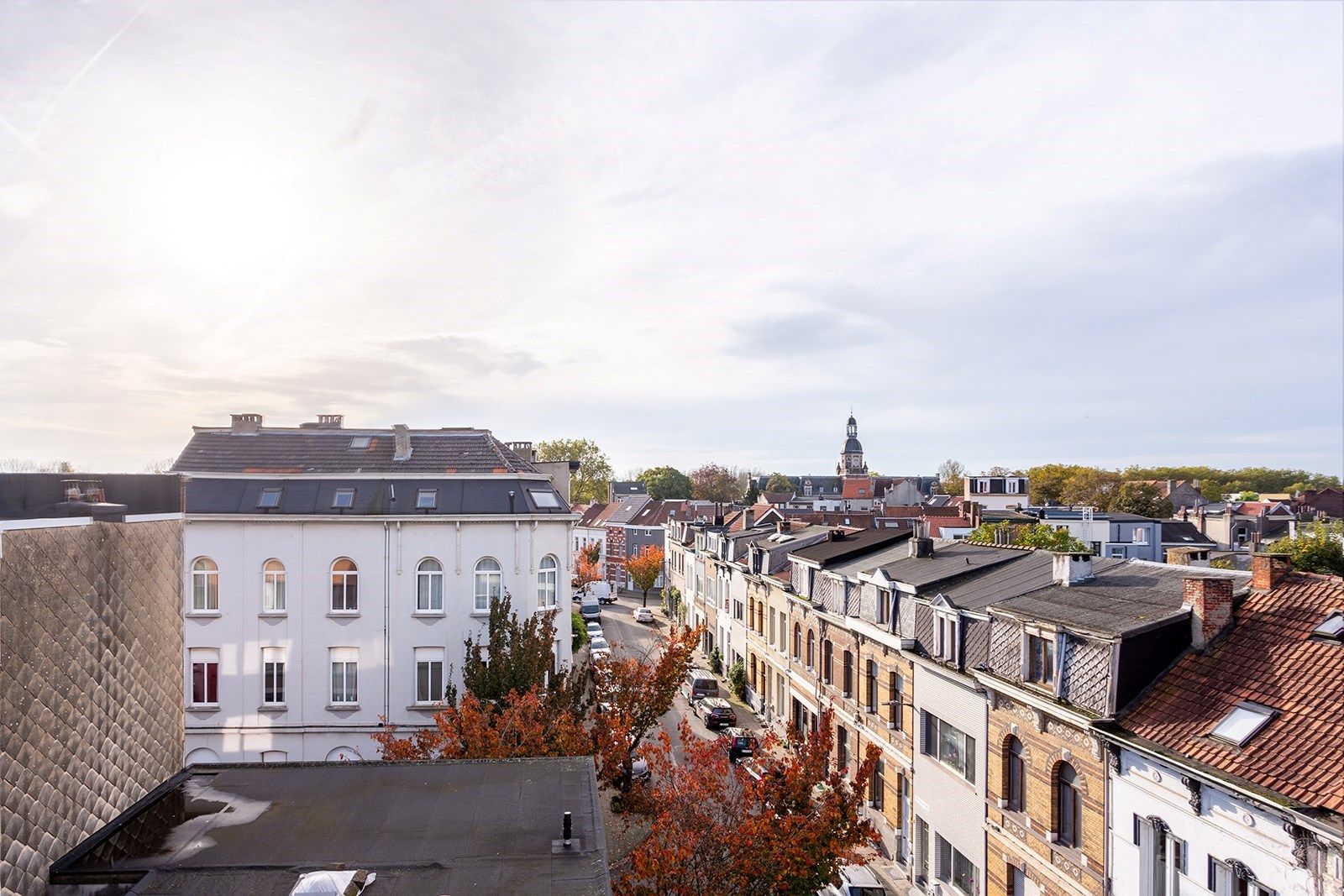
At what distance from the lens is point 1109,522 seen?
183ft

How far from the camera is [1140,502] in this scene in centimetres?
6906

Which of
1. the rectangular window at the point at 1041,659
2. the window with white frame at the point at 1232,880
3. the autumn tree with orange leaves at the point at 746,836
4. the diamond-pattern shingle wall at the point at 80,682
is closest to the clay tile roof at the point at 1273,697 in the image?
the window with white frame at the point at 1232,880

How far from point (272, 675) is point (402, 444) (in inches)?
331

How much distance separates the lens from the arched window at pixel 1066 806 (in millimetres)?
14781

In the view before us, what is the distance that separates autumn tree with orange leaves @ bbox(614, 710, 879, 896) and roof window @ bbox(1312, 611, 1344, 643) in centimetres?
790

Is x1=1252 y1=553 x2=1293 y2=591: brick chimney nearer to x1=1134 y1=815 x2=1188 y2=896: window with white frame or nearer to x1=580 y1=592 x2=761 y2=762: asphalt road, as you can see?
x1=1134 y1=815 x2=1188 y2=896: window with white frame

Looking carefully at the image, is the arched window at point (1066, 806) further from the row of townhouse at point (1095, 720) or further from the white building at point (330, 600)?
the white building at point (330, 600)

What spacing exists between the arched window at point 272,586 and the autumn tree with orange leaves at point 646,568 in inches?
1843

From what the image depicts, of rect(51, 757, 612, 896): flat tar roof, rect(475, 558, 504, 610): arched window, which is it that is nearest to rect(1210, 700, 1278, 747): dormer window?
rect(51, 757, 612, 896): flat tar roof

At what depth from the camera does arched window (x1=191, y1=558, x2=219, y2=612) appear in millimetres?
25641

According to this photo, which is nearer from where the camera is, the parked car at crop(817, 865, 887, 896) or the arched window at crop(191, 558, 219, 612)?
the parked car at crop(817, 865, 887, 896)

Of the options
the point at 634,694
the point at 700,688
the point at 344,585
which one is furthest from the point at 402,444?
the point at 700,688

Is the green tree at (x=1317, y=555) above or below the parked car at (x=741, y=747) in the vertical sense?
above

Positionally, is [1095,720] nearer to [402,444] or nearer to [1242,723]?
[1242,723]
